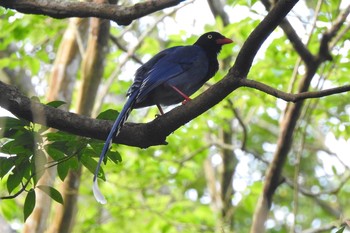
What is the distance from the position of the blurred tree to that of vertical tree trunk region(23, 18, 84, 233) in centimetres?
1

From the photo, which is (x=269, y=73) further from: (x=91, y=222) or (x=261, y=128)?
(x=261, y=128)

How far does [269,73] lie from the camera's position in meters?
8.71

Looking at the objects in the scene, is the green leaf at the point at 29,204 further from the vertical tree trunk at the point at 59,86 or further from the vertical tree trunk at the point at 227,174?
the vertical tree trunk at the point at 227,174

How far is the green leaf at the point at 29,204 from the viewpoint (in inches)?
162

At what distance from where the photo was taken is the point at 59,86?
26.8 feet

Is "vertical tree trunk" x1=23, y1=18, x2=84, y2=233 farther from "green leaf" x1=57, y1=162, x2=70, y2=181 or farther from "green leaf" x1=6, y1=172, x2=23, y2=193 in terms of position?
"green leaf" x1=6, y1=172, x2=23, y2=193

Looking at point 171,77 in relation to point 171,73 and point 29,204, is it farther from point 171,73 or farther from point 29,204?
point 29,204

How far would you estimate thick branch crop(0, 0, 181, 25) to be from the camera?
4.43 metres

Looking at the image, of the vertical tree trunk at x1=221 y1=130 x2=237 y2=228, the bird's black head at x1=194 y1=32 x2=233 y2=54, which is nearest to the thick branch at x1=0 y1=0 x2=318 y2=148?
the bird's black head at x1=194 y1=32 x2=233 y2=54

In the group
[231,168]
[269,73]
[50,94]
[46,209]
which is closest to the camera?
[46,209]

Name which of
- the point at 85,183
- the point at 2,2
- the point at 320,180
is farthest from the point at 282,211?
the point at 2,2

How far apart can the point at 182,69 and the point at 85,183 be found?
615 centimetres

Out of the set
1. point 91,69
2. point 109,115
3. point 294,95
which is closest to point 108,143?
point 109,115

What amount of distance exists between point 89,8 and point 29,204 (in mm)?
1319
